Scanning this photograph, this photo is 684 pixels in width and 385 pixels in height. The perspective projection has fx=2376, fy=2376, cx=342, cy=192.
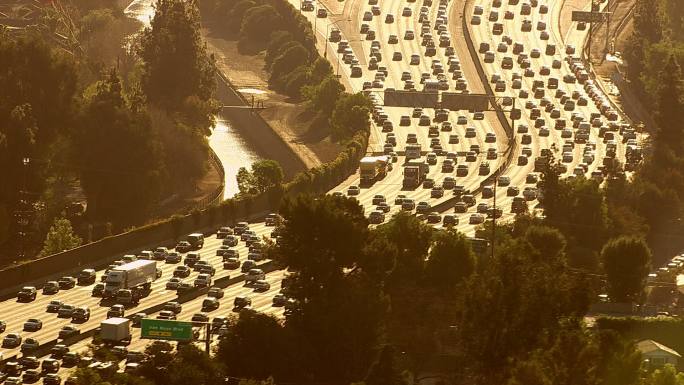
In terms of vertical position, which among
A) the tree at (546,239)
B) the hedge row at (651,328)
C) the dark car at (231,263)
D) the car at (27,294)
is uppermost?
the tree at (546,239)

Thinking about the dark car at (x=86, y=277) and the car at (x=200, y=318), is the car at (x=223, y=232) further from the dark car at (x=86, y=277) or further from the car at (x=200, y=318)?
the car at (x=200, y=318)

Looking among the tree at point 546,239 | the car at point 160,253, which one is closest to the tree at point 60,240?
the car at point 160,253

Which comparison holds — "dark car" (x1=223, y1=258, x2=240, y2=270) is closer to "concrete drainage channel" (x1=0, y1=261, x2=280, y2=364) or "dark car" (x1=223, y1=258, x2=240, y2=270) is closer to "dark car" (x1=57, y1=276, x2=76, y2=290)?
"concrete drainage channel" (x1=0, y1=261, x2=280, y2=364)

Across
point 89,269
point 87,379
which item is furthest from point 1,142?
point 87,379

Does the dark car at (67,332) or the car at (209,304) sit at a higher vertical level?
the car at (209,304)

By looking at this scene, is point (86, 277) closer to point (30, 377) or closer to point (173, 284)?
point (173, 284)

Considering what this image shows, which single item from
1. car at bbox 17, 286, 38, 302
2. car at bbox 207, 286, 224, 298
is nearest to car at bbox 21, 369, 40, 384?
car at bbox 17, 286, 38, 302

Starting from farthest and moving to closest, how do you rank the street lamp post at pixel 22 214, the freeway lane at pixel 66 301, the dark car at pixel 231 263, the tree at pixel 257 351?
the street lamp post at pixel 22 214, the dark car at pixel 231 263, the freeway lane at pixel 66 301, the tree at pixel 257 351
